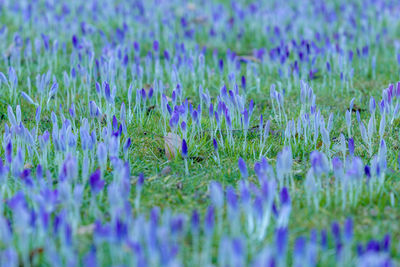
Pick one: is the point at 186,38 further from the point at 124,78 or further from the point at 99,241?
the point at 99,241

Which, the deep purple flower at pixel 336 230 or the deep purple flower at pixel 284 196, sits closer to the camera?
the deep purple flower at pixel 336 230

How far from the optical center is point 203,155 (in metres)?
3.96

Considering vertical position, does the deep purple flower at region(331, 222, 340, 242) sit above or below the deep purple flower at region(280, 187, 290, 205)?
below

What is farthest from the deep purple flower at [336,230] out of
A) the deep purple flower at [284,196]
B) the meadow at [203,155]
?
the deep purple flower at [284,196]

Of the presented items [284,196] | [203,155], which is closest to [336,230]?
[284,196]

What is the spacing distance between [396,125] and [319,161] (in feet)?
5.56

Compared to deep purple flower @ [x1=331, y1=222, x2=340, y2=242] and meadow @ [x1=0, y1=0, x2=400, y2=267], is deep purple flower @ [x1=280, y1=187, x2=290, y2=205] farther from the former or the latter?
deep purple flower @ [x1=331, y1=222, x2=340, y2=242]

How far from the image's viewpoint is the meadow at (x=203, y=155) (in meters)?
2.46

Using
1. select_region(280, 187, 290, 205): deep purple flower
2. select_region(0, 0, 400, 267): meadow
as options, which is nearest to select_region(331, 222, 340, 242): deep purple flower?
select_region(0, 0, 400, 267): meadow

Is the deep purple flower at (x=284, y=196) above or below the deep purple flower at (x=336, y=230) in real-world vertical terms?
above

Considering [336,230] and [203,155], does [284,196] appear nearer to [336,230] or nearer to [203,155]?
[336,230]

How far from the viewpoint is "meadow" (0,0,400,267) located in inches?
97.0

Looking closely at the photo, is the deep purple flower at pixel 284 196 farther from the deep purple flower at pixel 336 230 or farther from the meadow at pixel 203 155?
the deep purple flower at pixel 336 230

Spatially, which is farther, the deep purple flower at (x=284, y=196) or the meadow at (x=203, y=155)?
the deep purple flower at (x=284, y=196)
